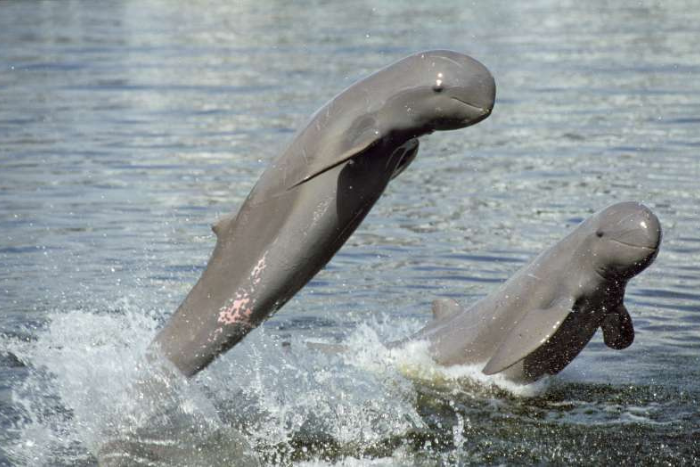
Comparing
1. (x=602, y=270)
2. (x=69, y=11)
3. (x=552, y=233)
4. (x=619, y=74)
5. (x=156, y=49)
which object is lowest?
(x=69, y=11)

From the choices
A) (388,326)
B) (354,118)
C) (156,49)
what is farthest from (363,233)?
(156,49)

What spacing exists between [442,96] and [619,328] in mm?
2814

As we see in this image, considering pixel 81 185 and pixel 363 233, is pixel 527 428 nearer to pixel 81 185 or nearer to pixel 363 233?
pixel 363 233

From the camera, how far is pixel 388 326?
1149 centimetres

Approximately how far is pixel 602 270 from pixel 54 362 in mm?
4296

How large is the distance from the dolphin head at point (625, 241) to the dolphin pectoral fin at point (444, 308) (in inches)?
58.6

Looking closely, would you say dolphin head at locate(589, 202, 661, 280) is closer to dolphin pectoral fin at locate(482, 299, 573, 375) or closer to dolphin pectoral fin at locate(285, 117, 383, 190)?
dolphin pectoral fin at locate(482, 299, 573, 375)

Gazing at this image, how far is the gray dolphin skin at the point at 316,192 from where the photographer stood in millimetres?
8539

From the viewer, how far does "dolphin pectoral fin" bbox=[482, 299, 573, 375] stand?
9516 mm

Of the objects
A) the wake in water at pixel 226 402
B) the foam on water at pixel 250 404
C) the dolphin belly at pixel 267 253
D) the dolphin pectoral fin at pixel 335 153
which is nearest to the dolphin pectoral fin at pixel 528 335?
the foam on water at pixel 250 404

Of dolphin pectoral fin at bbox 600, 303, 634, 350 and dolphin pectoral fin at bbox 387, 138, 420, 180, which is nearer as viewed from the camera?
dolphin pectoral fin at bbox 387, 138, 420, 180

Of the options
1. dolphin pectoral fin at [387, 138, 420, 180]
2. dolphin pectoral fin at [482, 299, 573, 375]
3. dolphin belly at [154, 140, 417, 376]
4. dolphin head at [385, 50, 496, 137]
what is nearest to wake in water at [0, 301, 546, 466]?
dolphin belly at [154, 140, 417, 376]

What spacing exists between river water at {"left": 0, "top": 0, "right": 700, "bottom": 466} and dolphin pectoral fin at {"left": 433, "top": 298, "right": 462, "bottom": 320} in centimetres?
46

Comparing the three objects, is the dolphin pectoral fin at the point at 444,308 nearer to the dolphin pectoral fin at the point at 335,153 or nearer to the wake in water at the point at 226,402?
the wake in water at the point at 226,402
